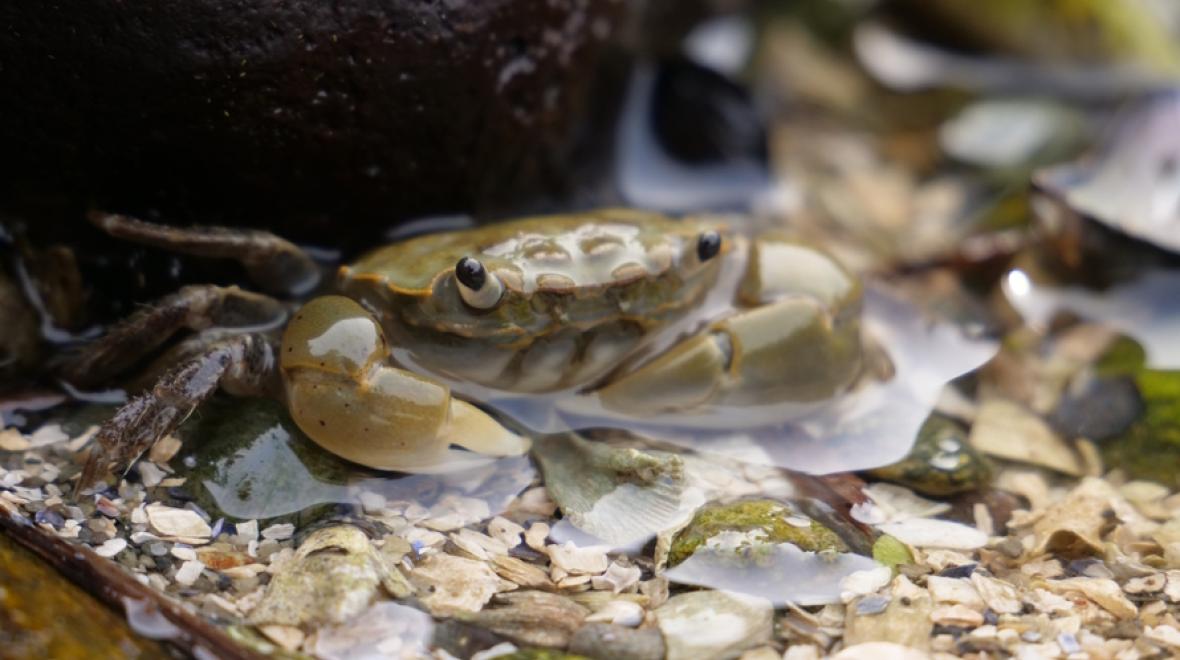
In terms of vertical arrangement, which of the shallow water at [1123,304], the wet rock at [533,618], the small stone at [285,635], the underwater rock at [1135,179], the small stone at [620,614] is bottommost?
the small stone at [620,614]

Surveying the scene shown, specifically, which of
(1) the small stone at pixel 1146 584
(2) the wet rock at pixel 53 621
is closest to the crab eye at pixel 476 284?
(2) the wet rock at pixel 53 621

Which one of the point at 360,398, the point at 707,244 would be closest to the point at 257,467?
the point at 360,398

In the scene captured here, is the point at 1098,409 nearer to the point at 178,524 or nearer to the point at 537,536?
the point at 537,536

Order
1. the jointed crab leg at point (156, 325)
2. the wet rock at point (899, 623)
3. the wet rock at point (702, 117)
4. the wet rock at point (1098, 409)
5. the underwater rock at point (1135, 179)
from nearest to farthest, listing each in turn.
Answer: the wet rock at point (899, 623) → the jointed crab leg at point (156, 325) → the wet rock at point (1098, 409) → the underwater rock at point (1135, 179) → the wet rock at point (702, 117)

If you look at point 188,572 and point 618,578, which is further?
point 618,578

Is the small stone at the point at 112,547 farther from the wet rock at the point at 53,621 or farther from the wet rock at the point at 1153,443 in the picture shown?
the wet rock at the point at 1153,443

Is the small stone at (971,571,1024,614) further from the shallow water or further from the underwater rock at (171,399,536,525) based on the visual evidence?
the shallow water
